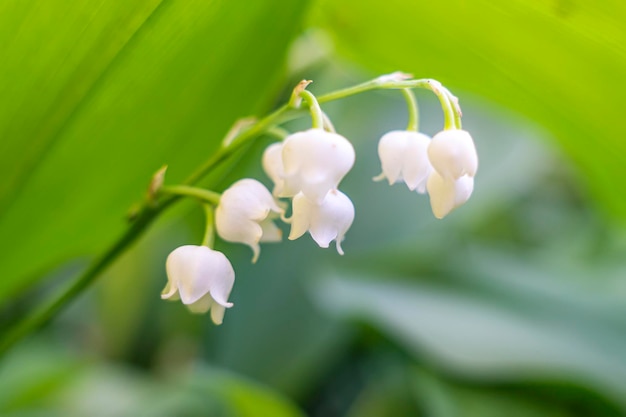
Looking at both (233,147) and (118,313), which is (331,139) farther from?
(118,313)

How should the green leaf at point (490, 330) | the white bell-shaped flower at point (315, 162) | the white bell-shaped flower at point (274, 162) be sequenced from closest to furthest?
the white bell-shaped flower at point (315, 162) → the white bell-shaped flower at point (274, 162) → the green leaf at point (490, 330)

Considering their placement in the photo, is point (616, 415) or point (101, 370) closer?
point (616, 415)

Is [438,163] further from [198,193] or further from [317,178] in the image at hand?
[198,193]

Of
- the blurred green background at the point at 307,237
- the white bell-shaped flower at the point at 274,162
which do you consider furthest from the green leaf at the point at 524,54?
the white bell-shaped flower at the point at 274,162

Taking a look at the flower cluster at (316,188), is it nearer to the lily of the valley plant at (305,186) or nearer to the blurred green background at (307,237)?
the lily of the valley plant at (305,186)

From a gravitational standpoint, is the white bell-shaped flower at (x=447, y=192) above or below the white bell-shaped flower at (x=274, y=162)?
above

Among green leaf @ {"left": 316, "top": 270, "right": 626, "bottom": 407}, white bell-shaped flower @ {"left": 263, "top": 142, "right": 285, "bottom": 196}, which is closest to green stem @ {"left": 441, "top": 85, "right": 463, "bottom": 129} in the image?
white bell-shaped flower @ {"left": 263, "top": 142, "right": 285, "bottom": 196}

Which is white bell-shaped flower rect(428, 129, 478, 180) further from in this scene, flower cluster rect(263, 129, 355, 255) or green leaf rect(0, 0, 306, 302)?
green leaf rect(0, 0, 306, 302)

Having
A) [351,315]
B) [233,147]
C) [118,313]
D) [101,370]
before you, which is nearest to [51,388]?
[101,370]
